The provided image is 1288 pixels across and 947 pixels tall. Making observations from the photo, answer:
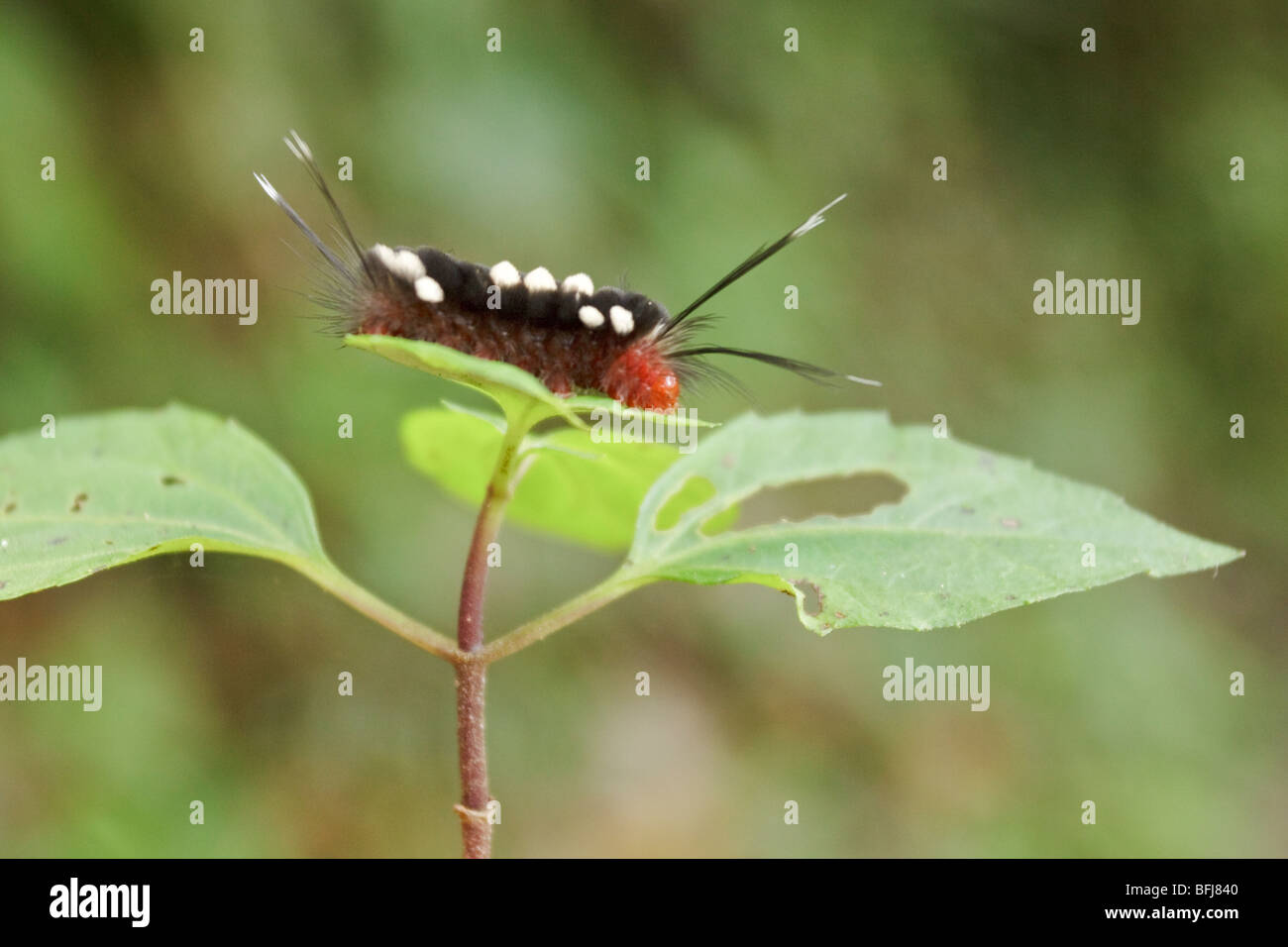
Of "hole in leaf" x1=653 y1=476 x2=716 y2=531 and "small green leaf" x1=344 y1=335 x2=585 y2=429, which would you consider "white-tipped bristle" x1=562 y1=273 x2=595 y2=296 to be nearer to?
"small green leaf" x1=344 y1=335 x2=585 y2=429

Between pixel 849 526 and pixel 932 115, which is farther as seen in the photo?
pixel 932 115

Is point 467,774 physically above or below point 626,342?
below

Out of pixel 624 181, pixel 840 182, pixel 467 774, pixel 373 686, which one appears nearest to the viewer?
pixel 467 774

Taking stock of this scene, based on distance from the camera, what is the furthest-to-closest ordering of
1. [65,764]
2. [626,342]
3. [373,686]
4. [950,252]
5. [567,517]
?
[950,252] < [373,686] < [65,764] < [567,517] < [626,342]

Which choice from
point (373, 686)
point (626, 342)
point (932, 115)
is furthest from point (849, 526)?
point (932, 115)

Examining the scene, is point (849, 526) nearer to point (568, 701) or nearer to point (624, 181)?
point (568, 701)

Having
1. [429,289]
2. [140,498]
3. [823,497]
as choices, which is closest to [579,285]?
[429,289]
